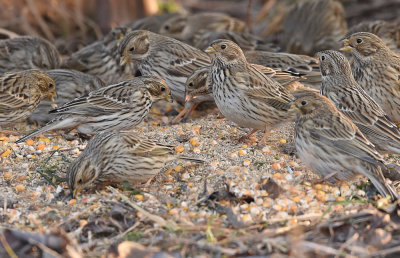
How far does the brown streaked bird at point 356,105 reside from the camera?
654cm

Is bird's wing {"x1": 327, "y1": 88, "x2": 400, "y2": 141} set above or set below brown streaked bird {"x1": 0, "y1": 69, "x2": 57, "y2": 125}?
above

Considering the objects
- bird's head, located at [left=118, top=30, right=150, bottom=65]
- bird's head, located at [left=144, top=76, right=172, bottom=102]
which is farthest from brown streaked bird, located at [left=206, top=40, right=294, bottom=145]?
bird's head, located at [left=118, top=30, right=150, bottom=65]

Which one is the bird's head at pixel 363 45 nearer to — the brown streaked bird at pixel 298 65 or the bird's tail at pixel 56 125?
the brown streaked bird at pixel 298 65

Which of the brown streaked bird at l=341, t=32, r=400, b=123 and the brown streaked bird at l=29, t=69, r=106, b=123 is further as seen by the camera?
the brown streaked bird at l=29, t=69, r=106, b=123

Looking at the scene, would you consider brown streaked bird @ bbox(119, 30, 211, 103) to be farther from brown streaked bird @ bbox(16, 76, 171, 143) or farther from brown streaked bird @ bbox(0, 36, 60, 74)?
brown streaked bird @ bbox(0, 36, 60, 74)

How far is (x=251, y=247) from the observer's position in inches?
199

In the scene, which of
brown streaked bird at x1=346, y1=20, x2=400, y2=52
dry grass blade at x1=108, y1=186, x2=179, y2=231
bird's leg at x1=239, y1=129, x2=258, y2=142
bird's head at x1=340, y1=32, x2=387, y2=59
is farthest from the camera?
brown streaked bird at x1=346, y1=20, x2=400, y2=52

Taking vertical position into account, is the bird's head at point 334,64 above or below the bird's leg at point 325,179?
above

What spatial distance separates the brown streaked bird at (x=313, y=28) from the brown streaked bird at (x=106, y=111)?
13.0 ft

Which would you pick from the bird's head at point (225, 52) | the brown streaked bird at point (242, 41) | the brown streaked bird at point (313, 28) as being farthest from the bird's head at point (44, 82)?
the brown streaked bird at point (313, 28)

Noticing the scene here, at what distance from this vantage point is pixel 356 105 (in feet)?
22.4

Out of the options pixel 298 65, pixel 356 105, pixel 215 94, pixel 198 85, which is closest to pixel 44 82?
pixel 198 85

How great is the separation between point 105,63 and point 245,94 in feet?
10.2

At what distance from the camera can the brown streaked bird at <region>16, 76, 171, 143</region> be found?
24.5ft
